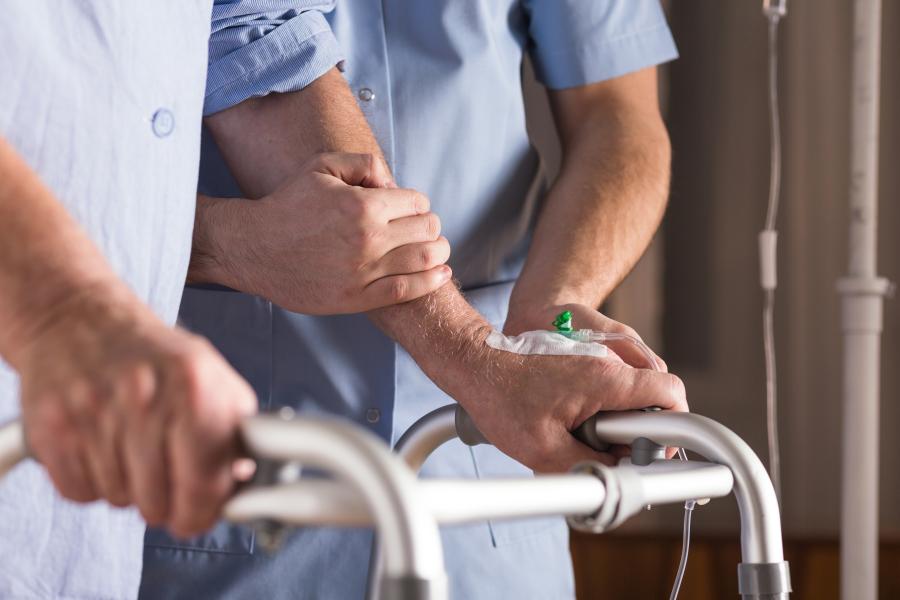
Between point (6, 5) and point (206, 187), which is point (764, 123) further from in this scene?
point (6, 5)

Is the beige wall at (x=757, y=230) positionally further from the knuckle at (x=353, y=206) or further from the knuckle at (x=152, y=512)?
the knuckle at (x=152, y=512)

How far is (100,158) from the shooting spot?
32.2 inches

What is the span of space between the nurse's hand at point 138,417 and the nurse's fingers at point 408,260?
0.46 meters

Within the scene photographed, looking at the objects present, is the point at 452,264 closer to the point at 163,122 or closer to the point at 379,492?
the point at 163,122

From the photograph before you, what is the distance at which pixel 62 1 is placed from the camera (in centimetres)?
81

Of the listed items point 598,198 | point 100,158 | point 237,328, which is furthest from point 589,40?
point 100,158

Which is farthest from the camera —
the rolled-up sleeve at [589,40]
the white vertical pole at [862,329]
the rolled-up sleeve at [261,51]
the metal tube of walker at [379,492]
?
the white vertical pole at [862,329]

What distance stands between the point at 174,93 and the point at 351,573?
1.71ft

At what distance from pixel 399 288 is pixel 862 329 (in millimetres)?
811

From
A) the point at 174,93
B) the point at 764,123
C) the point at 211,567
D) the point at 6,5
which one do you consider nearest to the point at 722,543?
the point at 764,123

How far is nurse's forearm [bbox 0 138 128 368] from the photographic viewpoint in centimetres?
54

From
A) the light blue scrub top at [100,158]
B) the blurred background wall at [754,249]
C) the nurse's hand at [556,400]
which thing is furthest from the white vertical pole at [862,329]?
the light blue scrub top at [100,158]

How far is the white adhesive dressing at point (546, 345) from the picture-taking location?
0.91 meters

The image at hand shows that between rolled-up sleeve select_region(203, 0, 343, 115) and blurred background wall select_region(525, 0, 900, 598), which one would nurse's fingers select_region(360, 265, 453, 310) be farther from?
blurred background wall select_region(525, 0, 900, 598)
